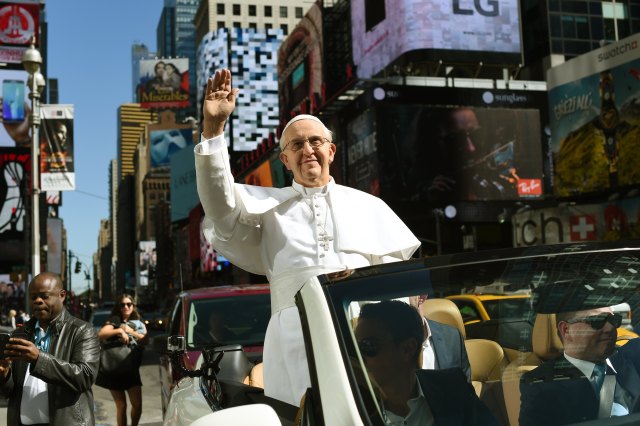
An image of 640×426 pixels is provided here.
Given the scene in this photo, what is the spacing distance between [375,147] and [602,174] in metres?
15.0

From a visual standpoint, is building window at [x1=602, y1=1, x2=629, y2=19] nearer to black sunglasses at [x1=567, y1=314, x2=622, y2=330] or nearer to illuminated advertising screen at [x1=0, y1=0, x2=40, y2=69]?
illuminated advertising screen at [x1=0, y1=0, x2=40, y2=69]

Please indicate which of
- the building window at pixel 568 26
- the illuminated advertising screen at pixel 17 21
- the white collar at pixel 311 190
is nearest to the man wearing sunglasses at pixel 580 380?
the white collar at pixel 311 190

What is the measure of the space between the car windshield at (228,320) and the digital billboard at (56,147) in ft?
47.1

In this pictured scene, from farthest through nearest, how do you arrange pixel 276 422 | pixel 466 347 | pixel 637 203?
1. pixel 637 203
2. pixel 466 347
3. pixel 276 422

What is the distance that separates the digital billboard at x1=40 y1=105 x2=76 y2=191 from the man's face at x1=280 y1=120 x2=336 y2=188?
19.1 m

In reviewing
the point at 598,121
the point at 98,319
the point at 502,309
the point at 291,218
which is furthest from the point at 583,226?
the point at 502,309

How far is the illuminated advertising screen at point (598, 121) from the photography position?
36750mm

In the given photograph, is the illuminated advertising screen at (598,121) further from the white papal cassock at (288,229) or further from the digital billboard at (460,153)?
the white papal cassock at (288,229)

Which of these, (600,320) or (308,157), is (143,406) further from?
(600,320)

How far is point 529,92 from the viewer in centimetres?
5297

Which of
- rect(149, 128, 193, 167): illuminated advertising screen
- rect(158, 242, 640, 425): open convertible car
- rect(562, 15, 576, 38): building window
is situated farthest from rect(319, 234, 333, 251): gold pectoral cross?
rect(149, 128, 193, 167): illuminated advertising screen

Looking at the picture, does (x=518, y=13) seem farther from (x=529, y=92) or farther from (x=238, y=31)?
(x=238, y=31)

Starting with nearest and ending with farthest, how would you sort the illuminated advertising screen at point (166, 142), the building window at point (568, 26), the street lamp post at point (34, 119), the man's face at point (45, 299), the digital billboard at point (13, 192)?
the man's face at point (45, 299)
the street lamp post at point (34, 119)
the digital billboard at point (13, 192)
the building window at point (568, 26)
the illuminated advertising screen at point (166, 142)

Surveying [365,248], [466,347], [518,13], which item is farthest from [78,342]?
[518,13]
